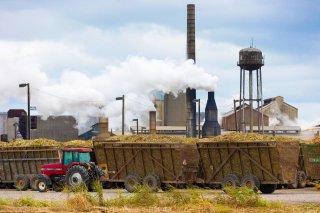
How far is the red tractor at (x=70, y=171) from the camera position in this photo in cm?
2875

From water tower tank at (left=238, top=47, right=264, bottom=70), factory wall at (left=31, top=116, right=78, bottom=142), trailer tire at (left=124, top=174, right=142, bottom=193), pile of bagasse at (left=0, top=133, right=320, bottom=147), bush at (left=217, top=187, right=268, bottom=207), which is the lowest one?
trailer tire at (left=124, top=174, right=142, bottom=193)

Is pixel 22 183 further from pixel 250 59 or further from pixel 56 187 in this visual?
pixel 250 59

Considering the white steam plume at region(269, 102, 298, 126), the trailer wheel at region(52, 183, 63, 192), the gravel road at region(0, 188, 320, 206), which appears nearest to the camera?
the gravel road at region(0, 188, 320, 206)

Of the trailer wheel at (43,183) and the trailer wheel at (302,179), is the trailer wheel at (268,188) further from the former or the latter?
the trailer wheel at (43,183)

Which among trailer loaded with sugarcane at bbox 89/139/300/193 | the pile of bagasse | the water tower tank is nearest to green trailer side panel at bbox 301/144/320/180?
the pile of bagasse

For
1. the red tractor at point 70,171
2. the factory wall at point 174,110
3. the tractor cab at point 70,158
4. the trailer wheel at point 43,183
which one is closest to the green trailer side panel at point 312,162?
the red tractor at point 70,171

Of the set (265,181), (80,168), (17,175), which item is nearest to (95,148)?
(80,168)

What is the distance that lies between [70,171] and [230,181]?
295 inches

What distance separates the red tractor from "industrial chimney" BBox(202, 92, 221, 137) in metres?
69.9

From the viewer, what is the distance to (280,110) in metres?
128

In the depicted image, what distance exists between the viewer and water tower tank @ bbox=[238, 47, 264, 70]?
310ft

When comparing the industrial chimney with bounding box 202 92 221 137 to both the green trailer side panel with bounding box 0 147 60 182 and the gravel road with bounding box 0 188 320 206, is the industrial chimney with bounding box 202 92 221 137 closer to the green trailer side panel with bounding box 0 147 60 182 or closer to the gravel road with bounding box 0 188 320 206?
the green trailer side panel with bounding box 0 147 60 182

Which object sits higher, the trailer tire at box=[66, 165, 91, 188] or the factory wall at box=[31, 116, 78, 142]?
the factory wall at box=[31, 116, 78, 142]

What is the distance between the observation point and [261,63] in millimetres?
95125
